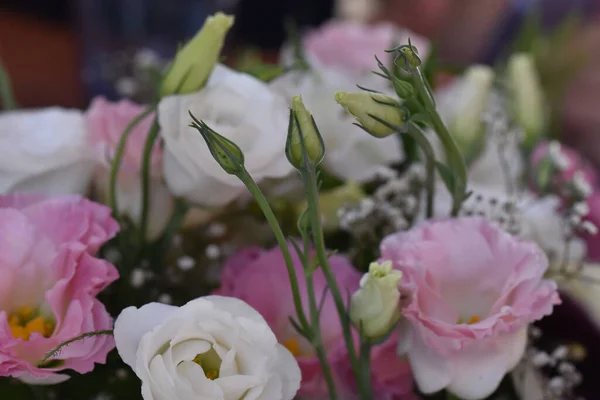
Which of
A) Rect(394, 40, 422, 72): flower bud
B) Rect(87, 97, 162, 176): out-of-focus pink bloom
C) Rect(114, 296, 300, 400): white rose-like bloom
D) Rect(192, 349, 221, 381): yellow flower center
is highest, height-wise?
Rect(394, 40, 422, 72): flower bud

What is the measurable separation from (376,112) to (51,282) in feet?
0.69

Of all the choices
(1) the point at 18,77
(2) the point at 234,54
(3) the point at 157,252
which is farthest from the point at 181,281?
(1) the point at 18,77

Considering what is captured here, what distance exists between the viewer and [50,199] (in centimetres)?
40

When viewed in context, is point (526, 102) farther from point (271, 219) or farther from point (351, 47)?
point (271, 219)

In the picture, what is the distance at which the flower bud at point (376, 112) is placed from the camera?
0.34 m

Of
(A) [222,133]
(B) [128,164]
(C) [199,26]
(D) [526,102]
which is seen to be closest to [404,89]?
(A) [222,133]

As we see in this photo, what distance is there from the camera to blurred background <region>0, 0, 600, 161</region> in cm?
89

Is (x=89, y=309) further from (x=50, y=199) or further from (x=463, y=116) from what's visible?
(x=463, y=116)

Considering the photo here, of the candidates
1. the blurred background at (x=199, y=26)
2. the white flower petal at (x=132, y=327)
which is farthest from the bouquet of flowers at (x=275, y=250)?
the blurred background at (x=199, y=26)

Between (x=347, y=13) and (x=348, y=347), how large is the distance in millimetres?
1188

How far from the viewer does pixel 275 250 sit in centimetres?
43

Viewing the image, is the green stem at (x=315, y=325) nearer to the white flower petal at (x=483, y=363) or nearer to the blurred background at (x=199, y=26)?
the white flower petal at (x=483, y=363)

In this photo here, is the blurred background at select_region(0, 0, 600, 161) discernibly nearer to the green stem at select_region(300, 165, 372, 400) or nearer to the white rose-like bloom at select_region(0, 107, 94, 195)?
the white rose-like bloom at select_region(0, 107, 94, 195)

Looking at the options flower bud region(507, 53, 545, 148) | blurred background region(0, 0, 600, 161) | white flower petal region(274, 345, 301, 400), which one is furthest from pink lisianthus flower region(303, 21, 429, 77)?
white flower petal region(274, 345, 301, 400)
